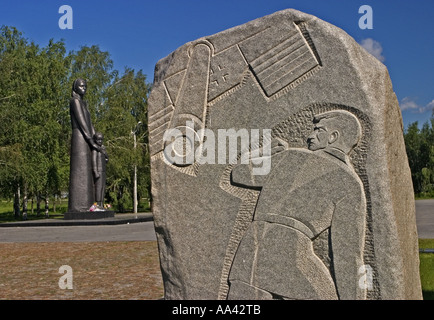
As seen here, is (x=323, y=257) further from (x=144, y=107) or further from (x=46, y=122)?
(x=144, y=107)

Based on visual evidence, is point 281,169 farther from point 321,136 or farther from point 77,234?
point 77,234

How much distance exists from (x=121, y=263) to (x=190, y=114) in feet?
15.2

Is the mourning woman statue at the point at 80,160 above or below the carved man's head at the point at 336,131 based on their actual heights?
above

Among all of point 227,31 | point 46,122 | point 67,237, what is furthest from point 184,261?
point 46,122

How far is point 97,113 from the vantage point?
25.2 metres

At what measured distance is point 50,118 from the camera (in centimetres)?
1995

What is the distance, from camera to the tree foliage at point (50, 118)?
62.8 ft

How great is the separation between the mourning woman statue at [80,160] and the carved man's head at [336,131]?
1250 cm

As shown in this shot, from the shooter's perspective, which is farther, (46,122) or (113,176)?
(113,176)

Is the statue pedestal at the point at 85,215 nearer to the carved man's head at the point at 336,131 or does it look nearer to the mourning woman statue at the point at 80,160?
the mourning woman statue at the point at 80,160
